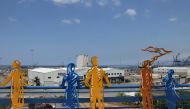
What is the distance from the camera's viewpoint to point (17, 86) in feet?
27.8

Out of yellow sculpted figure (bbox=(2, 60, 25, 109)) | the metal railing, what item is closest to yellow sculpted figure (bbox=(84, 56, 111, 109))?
the metal railing

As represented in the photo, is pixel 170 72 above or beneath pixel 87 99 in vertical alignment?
above

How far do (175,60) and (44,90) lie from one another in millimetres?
149963

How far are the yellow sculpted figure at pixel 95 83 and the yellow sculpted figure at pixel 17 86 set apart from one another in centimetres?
162

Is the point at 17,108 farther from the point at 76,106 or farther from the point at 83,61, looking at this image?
the point at 83,61

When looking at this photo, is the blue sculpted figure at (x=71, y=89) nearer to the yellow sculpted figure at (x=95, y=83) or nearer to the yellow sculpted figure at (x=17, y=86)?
the yellow sculpted figure at (x=95, y=83)

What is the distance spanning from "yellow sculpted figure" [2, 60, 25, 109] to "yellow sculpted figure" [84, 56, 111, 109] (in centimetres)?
162

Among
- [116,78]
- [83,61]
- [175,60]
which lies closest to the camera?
[116,78]

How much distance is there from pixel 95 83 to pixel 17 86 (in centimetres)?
193

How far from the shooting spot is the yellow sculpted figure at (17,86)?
27.5 ft

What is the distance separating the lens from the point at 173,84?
31.2 ft

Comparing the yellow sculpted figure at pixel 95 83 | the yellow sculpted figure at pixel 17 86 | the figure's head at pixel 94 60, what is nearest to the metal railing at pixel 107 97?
the yellow sculpted figure at pixel 17 86

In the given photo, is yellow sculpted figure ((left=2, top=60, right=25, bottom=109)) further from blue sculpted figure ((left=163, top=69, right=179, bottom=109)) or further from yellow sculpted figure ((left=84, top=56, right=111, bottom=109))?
blue sculpted figure ((left=163, top=69, right=179, bottom=109))

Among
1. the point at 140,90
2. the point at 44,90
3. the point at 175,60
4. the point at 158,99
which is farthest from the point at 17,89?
the point at 175,60
